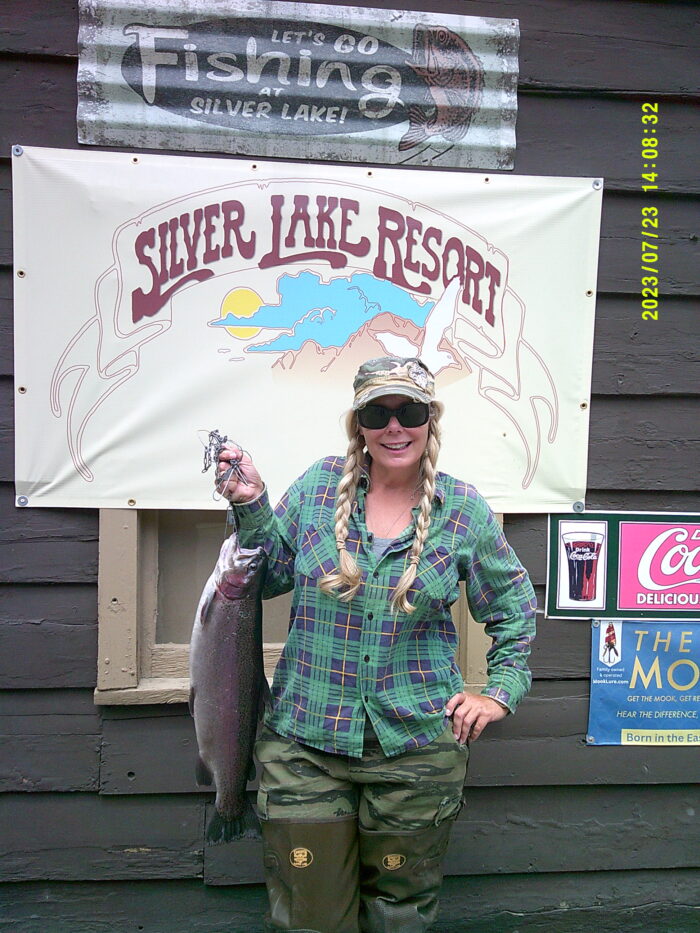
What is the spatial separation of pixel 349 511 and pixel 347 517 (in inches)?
0.9

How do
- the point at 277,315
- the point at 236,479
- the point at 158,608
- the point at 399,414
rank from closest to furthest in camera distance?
the point at 236,479 < the point at 399,414 < the point at 277,315 < the point at 158,608

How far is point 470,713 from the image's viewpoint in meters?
2.04

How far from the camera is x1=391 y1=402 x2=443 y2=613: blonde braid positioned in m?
1.98

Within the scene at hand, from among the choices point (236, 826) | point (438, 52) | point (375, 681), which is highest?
point (438, 52)

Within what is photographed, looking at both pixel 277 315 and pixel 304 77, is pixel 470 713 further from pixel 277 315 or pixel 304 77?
pixel 304 77

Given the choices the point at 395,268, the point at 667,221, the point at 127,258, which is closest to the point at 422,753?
the point at 395,268

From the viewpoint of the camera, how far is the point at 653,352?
9.84 feet

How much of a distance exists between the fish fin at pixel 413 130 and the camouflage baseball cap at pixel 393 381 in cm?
114

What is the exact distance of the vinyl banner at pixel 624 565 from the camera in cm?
297

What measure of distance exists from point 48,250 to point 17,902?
2336mm

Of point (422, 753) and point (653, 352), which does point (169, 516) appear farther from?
point (653, 352)

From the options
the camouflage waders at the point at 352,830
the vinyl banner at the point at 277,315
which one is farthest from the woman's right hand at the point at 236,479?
the vinyl banner at the point at 277,315

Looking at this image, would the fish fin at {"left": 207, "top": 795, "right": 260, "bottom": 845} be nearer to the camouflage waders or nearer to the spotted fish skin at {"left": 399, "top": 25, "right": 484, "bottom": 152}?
the camouflage waders
